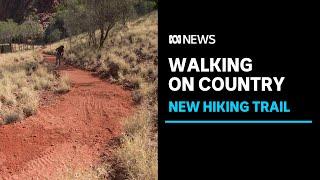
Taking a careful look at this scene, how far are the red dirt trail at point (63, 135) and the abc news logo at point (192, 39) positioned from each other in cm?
360

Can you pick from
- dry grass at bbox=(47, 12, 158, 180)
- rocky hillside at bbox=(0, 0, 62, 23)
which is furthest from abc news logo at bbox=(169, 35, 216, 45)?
rocky hillside at bbox=(0, 0, 62, 23)

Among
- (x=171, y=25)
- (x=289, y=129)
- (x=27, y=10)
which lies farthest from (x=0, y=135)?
(x=27, y=10)

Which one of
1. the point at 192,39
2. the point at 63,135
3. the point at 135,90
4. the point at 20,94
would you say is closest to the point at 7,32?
the point at 20,94

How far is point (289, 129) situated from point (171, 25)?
1.54m

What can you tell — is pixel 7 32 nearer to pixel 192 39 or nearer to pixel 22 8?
pixel 22 8

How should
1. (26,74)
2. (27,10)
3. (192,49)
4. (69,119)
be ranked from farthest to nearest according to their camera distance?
1. (27,10)
2. (26,74)
3. (69,119)
4. (192,49)

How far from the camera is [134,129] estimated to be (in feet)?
28.7

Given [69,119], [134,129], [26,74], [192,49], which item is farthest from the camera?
[26,74]

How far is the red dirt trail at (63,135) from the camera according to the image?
736 centimetres

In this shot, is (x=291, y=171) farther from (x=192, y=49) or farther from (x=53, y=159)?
(x=53, y=159)

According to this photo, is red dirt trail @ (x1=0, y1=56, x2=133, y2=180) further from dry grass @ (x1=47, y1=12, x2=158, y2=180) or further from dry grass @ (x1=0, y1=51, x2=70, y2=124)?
dry grass @ (x1=47, y1=12, x2=158, y2=180)

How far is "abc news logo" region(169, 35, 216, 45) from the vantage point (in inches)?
153

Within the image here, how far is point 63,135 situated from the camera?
29.4ft

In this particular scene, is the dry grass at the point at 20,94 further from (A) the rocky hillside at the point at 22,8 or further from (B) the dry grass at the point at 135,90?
(A) the rocky hillside at the point at 22,8
